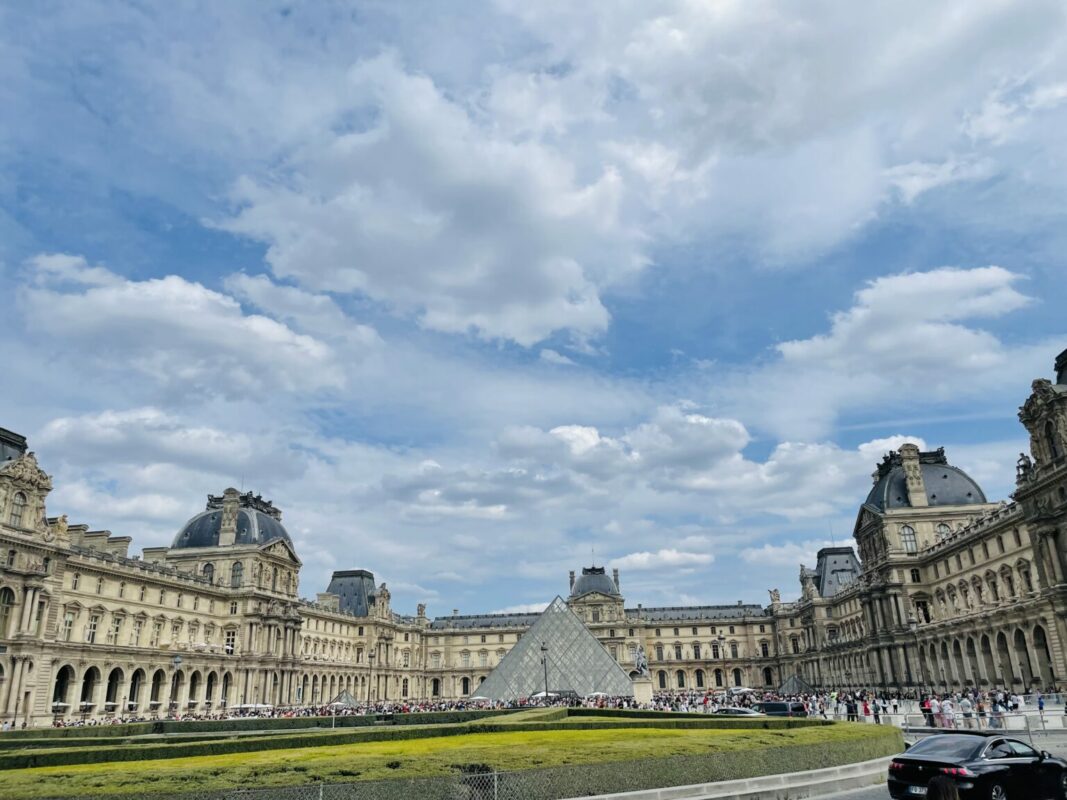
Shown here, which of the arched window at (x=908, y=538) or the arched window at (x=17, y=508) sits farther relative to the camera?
the arched window at (x=908, y=538)

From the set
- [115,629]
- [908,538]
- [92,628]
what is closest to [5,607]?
[92,628]

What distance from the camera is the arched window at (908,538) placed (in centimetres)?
6400

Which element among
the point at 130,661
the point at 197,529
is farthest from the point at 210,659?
the point at 197,529

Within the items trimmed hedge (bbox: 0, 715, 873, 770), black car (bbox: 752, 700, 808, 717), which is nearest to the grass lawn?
trimmed hedge (bbox: 0, 715, 873, 770)

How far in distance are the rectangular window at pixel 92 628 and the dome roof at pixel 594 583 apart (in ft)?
230

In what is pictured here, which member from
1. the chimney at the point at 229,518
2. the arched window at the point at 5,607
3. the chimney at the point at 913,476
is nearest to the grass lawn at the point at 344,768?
the arched window at the point at 5,607

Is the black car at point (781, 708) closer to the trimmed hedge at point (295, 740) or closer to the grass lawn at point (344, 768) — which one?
the trimmed hedge at point (295, 740)

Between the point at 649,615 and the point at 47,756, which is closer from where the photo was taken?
the point at 47,756

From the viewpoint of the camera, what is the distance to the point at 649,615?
11594 centimetres

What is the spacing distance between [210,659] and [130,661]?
968 centimetres

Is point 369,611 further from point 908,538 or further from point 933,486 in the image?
point 933,486

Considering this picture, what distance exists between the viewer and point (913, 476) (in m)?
65.9

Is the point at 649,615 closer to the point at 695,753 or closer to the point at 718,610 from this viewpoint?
the point at 718,610

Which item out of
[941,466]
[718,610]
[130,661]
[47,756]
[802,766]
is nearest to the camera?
[802,766]
